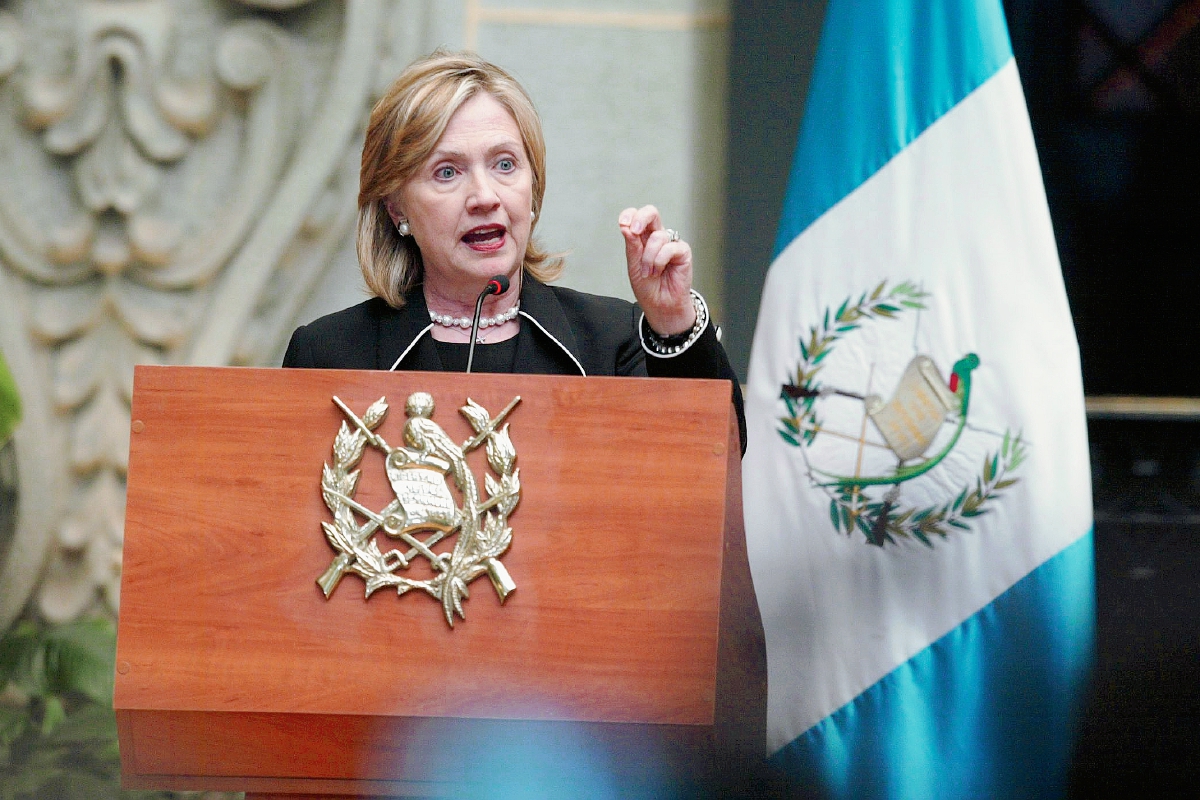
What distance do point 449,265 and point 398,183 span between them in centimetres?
17

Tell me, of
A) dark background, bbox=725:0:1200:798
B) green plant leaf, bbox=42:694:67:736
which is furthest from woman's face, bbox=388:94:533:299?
green plant leaf, bbox=42:694:67:736

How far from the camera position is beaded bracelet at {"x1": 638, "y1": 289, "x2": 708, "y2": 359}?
1928mm

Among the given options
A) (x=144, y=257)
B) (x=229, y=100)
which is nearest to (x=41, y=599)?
(x=144, y=257)

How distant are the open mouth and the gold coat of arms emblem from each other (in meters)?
0.58

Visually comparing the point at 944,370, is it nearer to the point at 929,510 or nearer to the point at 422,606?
the point at 929,510

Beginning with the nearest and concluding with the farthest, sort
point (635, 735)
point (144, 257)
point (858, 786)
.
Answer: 1. point (635, 735)
2. point (858, 786)
3. point (144, 257)

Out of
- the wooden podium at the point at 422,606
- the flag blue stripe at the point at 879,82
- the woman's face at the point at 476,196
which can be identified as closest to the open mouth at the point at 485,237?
the woman's face at the point at 476,196

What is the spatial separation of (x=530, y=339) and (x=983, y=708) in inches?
57.4

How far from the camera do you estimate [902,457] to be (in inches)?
112

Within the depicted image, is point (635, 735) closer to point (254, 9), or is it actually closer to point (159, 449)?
point (159, 449)

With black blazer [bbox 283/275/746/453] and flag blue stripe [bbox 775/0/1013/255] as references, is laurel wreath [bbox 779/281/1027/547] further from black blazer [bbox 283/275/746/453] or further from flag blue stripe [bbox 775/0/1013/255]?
black blazer [bbox 283/275/746/453]

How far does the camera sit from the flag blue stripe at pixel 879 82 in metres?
2.97

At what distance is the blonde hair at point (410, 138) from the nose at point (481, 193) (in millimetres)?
90

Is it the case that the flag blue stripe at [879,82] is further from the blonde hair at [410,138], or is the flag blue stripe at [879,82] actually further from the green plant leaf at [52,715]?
→ the green plant leaf at [52,715]
